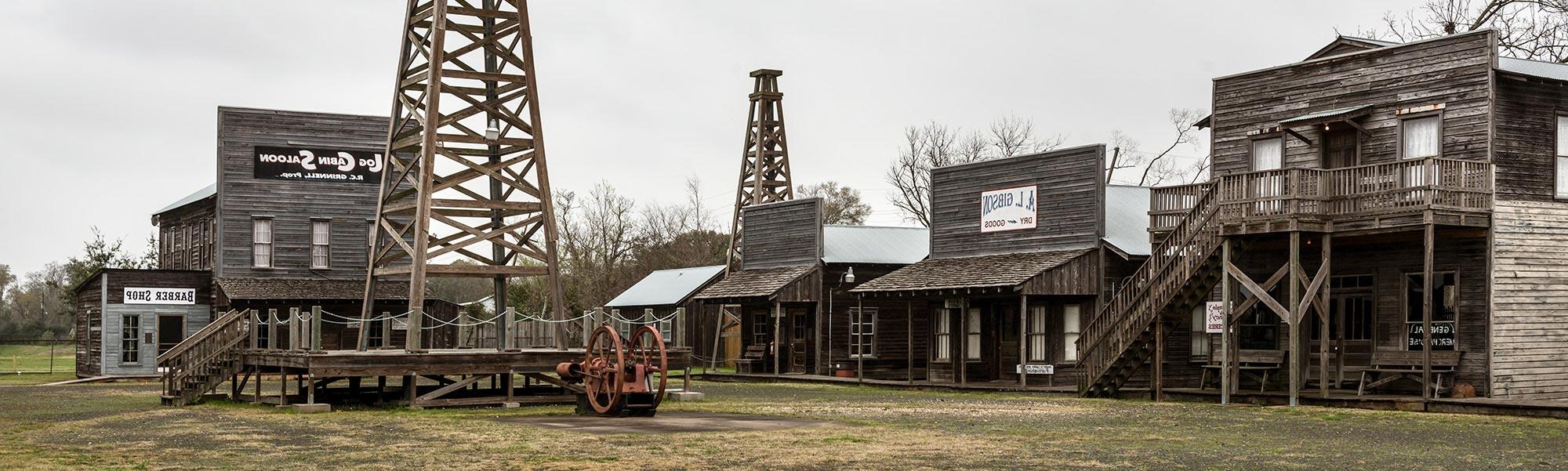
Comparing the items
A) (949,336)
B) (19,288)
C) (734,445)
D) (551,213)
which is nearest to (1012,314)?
(949,336)

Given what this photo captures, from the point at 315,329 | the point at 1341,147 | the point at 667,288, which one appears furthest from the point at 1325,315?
the point at 667,288

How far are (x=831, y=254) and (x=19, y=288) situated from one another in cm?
10273

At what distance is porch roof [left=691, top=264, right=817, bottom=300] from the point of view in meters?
43.2

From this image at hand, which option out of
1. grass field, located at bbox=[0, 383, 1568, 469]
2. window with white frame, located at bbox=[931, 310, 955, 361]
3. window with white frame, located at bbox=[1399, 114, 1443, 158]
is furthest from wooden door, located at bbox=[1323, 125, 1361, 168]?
window with white frame, located at bbox=[931, 310, 955, 361]

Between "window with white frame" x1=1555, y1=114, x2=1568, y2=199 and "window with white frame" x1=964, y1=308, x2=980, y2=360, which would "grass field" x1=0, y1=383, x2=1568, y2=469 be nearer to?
"window with white frame" x1=1555, y1=114, x2=1568, y2=199

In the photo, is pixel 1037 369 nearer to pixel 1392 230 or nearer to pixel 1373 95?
pixel 1373 95

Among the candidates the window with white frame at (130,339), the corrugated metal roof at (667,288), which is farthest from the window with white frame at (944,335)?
the window with white frame at (130,339)

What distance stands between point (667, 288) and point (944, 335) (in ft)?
68.9

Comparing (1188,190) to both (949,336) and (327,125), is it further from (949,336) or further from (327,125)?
(327,125)

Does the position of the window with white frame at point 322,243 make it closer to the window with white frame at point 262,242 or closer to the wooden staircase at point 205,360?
the window with white frame at point 262,242

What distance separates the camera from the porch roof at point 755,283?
4325 centimetres

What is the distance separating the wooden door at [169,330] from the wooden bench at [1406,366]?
3266 cm

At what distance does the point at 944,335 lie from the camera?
127ft

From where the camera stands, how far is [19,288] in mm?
126688
